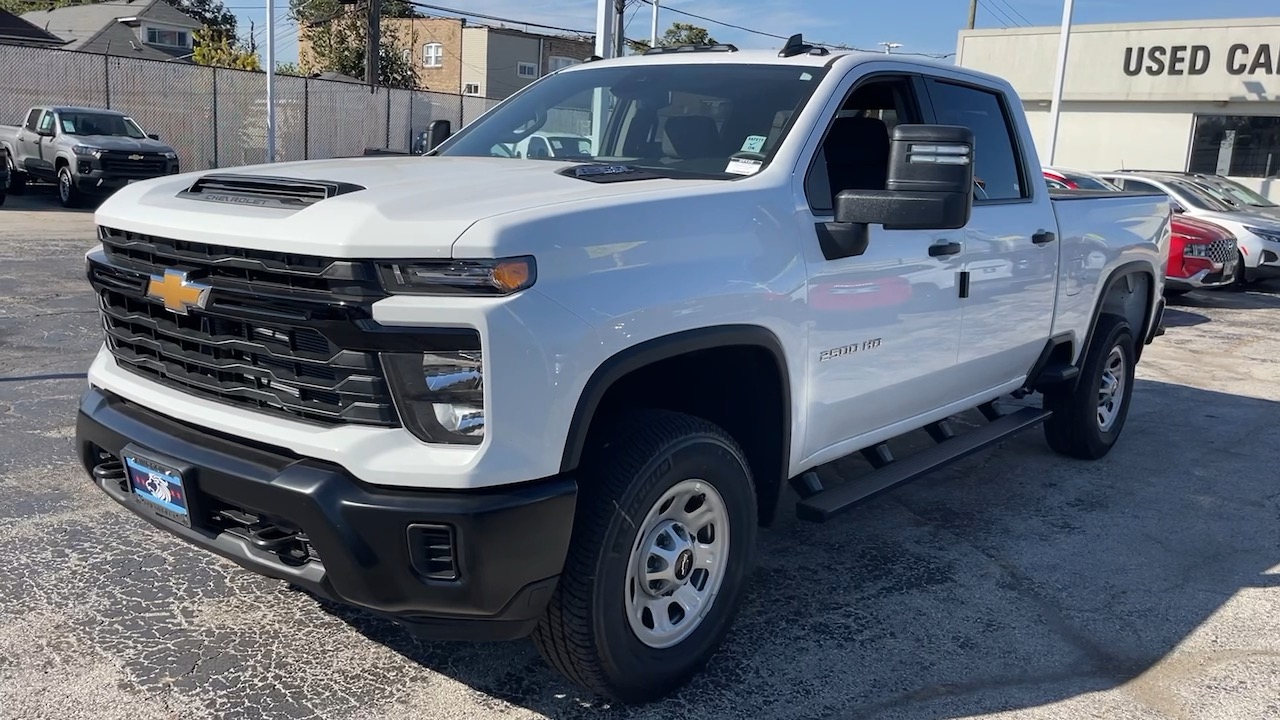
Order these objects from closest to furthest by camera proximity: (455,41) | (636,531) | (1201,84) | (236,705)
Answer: (636,531), (236,705), (1201,84), (455,41)

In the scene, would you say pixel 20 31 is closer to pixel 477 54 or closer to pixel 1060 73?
pixel 477 54

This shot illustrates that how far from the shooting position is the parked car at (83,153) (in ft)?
61.6

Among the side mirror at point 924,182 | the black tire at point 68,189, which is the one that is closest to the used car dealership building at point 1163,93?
the black tire at point 68,189

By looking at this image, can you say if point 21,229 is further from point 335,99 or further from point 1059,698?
point 1059,698

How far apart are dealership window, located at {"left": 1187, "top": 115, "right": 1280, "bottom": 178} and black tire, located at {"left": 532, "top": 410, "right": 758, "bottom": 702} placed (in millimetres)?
25196

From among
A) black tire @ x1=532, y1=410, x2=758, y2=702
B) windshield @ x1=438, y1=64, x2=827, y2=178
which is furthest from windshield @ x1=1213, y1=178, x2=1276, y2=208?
black tire @ x1=532, y1=410, x2=758, y2=702

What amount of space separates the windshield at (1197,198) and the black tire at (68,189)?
17.9 metres

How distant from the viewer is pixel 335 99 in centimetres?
2672

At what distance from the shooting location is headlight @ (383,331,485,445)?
8.67 feet

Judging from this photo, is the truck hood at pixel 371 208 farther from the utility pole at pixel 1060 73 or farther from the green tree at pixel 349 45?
the green tree at pixel 349 45

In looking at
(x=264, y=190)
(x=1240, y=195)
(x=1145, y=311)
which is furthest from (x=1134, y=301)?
(x=1240, y=195)

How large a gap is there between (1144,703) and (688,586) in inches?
60.6

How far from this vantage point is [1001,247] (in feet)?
15.5

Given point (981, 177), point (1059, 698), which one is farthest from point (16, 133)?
point (1059, 698)
